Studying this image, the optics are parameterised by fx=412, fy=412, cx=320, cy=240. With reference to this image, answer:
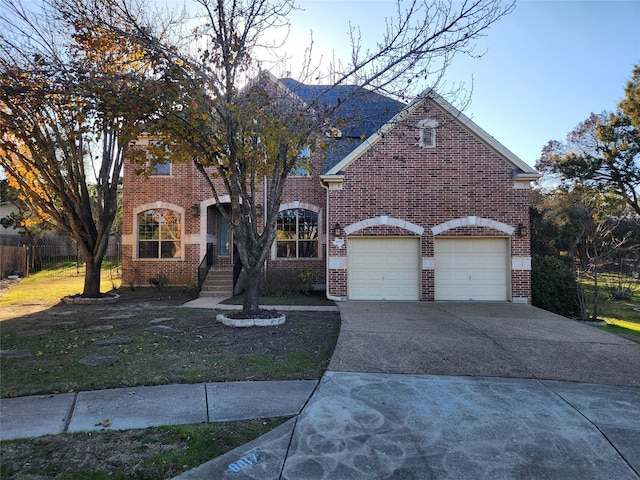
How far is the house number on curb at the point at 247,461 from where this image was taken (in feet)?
10.1

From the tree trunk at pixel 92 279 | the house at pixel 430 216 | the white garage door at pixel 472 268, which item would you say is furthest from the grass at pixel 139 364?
the white garage door at pixel 472 268

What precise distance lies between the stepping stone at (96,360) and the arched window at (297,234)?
32.0 feet

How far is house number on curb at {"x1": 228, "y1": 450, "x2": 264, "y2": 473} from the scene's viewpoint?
10.1ft

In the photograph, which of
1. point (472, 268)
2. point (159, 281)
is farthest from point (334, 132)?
point (159, 281)

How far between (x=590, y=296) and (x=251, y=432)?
15457 mm

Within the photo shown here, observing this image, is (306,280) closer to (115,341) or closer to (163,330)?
(163,330)

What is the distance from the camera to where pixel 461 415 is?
407 centimetres

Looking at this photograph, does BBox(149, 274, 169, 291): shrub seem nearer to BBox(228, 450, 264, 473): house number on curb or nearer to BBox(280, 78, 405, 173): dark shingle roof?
BBox(280, 78, 405, 173): dark shingle roof

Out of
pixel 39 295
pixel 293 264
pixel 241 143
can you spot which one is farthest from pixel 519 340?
pixel 39 295

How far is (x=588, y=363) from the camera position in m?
5.90

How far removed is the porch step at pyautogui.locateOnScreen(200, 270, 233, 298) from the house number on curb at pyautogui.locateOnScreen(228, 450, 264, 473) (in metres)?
10.7

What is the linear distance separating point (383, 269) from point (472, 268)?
8.81 feet

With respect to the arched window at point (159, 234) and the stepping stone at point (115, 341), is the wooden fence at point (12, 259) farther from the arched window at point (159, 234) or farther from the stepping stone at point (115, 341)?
the stepping stone at point (115, 341)

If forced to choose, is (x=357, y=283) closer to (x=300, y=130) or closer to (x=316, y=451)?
(x=300, y=130)
